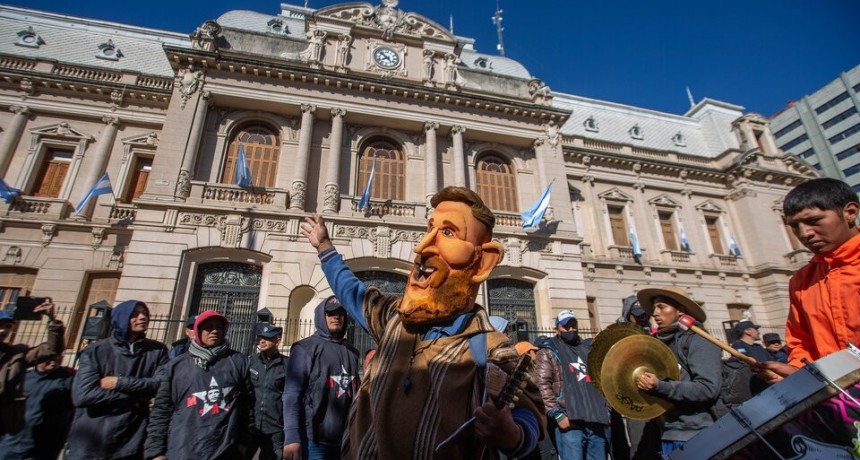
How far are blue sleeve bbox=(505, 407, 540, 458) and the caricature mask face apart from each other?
1.72 ft

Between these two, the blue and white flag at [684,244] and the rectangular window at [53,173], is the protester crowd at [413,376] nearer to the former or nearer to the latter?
the rectangular window at [53,173]

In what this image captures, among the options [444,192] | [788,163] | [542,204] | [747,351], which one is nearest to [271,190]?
[542,204]

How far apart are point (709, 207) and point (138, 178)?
89.6 feet

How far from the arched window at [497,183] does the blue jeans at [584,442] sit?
11.1 meters

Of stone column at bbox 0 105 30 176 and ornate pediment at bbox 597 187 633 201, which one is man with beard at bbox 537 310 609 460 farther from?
stone column at bbox 0 105 30 176

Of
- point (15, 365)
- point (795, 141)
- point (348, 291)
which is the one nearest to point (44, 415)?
point (15, 365)

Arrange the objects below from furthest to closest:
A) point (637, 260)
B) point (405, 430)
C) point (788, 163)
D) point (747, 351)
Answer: point (788, 163), point (637, 260), point (747, 351), point (405, 430)

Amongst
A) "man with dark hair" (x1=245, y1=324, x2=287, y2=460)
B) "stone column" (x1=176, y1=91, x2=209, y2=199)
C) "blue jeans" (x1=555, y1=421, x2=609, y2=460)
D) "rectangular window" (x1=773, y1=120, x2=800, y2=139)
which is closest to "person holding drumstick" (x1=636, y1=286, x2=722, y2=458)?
"blue jeans" (x1=555, y1=421, x2=609, y2=460)

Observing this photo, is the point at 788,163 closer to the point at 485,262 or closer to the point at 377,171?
the point at 377,171

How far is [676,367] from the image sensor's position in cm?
283

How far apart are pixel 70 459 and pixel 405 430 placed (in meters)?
3.55

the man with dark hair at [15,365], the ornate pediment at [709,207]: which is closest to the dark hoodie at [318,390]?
the man with dark hair at [15,365]

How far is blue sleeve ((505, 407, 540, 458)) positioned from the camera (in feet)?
4.35

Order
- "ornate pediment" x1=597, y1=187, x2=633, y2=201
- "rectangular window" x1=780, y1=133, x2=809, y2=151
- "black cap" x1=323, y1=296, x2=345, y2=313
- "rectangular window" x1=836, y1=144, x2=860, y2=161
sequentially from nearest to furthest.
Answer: "black cap" x1=323, y1=296, x2=345, y2=313
"ornate pediment" x1=597, y1=187, x2=633, y2=201
"rectangular window" x1=836, y1=144, x2=860, y2=161
"rectangular window" x1=780, y1=133, x2=809, y2=151
